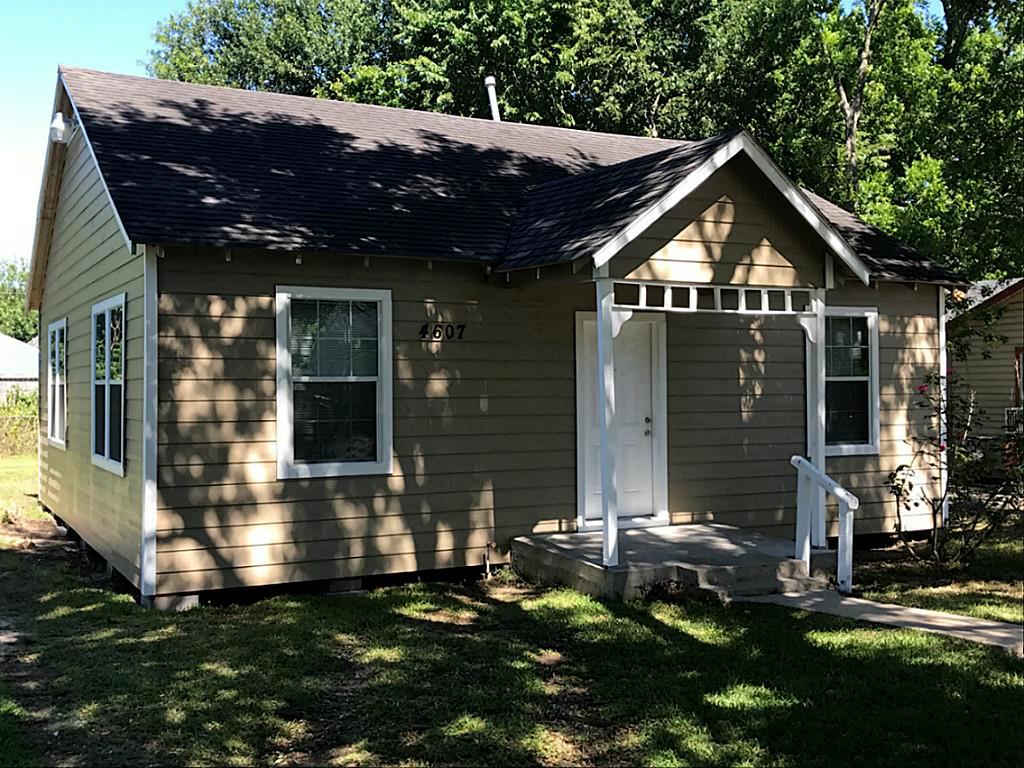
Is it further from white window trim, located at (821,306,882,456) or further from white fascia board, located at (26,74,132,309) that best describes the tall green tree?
white window trim, located at (821,306,882,456)

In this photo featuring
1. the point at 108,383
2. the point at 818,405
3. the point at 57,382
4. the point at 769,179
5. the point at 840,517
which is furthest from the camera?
the point at 57,382

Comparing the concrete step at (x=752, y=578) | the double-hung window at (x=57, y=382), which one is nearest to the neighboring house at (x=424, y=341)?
the concrete step at (x=752, y=578)

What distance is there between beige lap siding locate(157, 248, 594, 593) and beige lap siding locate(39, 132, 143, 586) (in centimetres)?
47

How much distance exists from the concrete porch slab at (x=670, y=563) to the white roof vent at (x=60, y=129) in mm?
6754

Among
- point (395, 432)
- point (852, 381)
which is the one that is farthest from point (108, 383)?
point (852, 381)

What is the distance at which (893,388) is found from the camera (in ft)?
37.7

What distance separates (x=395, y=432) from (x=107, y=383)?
2.95 meters

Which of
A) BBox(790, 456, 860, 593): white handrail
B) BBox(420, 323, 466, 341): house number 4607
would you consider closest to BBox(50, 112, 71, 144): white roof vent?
BBox(420, 323, 466, 341): house number 4607

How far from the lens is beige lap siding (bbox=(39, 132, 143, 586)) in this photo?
8.47 metres

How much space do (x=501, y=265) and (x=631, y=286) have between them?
1.24 meters

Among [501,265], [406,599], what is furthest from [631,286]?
[406,599]

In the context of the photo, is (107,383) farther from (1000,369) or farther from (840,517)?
(1000,369)

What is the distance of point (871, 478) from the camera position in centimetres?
1132

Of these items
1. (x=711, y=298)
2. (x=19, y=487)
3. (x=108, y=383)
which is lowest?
(x=19, y=487)
